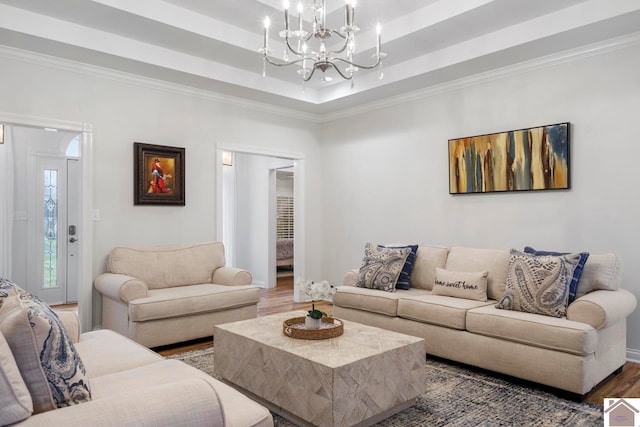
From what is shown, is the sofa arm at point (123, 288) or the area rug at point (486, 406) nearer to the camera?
the area rug at point (486, 406)

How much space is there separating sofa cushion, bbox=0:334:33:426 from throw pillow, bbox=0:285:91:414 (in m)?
0.05

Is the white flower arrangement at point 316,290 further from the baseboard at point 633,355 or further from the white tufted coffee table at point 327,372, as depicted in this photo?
the baseboard at point 633,355

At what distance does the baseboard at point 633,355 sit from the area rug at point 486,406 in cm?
116

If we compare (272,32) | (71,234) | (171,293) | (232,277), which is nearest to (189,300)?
(171,293)

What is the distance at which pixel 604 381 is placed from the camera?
3.01m

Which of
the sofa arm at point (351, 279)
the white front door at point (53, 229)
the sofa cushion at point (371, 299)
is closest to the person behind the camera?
the sofa cushion at point (371, 299)

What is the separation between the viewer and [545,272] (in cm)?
309

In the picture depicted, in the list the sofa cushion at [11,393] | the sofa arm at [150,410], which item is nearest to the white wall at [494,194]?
the sofa arm at [150,410]

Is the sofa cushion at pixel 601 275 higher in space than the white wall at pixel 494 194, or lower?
lower

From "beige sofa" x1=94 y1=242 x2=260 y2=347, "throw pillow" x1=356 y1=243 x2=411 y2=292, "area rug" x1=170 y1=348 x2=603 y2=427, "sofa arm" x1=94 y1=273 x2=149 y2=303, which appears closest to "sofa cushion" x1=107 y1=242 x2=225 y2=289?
"beige sofa" x1=94 y1=242 x2=260 y2=347

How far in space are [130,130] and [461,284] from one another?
11.5 feet

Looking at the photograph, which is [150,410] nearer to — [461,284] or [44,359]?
[44,359]

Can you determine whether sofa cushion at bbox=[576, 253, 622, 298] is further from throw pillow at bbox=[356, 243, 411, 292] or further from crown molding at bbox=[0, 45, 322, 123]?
crown molding at bbox=[0, 45, 322, 123]

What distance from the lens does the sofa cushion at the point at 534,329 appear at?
8.72 ft
